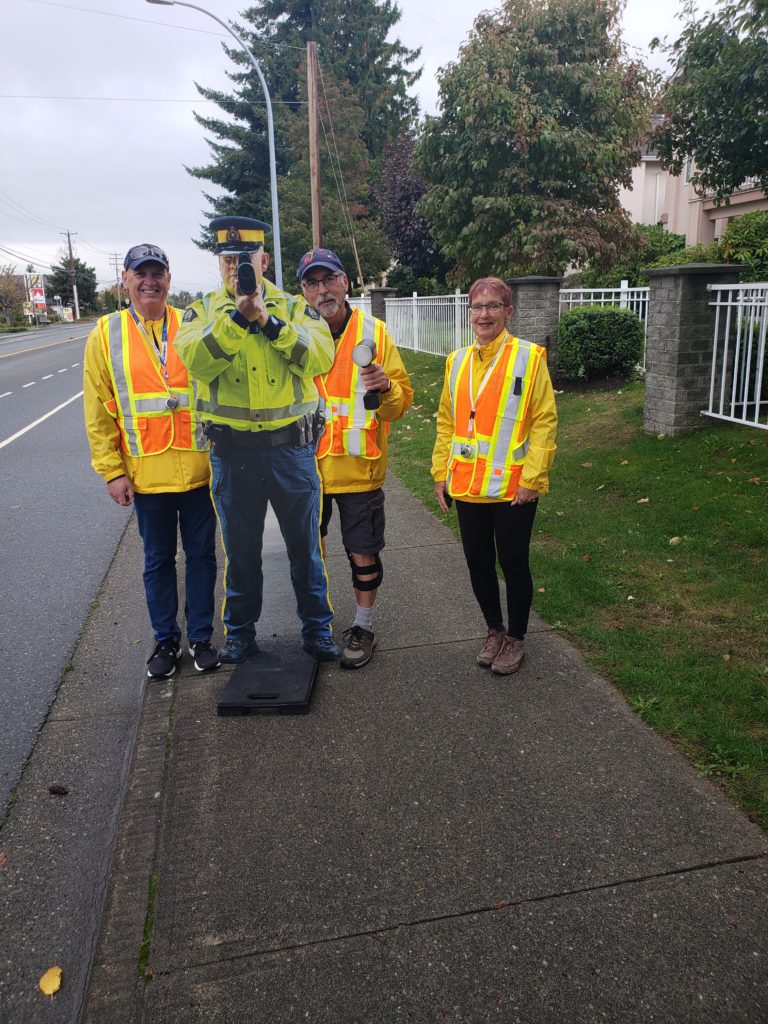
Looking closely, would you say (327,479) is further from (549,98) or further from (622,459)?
(549,98)

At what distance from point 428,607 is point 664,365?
4698 millimetres

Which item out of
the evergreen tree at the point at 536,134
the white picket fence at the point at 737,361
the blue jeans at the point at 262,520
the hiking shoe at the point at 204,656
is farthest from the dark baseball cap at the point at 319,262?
the evergreen tree at the point at 536,134

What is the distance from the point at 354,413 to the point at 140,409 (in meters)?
1.00

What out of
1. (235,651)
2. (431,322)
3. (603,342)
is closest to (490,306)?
(235,651)

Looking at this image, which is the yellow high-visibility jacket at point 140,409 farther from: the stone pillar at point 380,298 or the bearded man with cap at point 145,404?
the stone pillar at point 380,298

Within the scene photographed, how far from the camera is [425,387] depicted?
47.7 ft

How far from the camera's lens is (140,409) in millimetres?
3764

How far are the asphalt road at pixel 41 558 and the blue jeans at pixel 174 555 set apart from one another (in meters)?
0.73

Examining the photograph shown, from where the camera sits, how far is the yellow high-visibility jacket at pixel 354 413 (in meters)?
3.79

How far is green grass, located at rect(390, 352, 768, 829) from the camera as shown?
3.40 metres

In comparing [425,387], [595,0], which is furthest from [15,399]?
[595,0]

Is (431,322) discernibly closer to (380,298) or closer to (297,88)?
(380,298)

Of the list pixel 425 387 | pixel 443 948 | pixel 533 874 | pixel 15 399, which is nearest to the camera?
pixel 443 948

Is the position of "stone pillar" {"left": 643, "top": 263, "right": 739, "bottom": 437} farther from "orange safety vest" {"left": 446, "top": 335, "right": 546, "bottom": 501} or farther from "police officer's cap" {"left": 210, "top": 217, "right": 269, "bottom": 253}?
"police officer's cap" {"left": 210, "top": 217, "right": 269, "bottom": 253}
